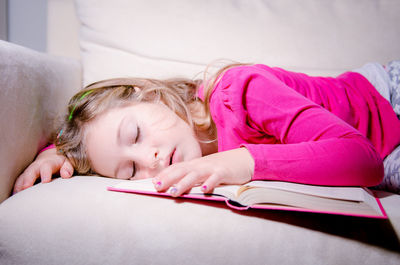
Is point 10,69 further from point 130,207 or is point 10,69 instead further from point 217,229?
point 217,229

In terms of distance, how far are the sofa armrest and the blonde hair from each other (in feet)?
0.23

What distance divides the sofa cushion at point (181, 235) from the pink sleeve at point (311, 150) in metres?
0.09

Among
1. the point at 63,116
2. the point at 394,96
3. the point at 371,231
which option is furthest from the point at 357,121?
the point at 63,116

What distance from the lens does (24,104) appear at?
2.48ft

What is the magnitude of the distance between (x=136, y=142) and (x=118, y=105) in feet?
0.47

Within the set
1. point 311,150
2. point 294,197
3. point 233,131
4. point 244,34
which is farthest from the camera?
point 244,34

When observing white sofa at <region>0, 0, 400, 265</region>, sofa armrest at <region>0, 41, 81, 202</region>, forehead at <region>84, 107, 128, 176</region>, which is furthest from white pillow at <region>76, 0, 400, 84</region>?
forehead at <region>84, 107, 128, 176</region>

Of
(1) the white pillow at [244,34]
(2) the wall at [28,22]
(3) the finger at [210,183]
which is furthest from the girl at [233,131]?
(2) the wall at [28,22]

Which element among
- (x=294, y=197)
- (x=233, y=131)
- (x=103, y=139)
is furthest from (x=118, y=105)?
(x=294, y=197)

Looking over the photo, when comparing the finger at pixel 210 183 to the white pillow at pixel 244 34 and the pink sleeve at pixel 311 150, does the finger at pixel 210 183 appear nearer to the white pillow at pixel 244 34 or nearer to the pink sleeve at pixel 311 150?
the pink sleeve at pixel 311 150

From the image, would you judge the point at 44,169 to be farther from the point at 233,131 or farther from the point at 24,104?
the point at 233,131

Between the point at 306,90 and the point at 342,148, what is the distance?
15.4 inches

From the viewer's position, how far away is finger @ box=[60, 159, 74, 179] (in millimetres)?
761

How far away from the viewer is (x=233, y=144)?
86cm
